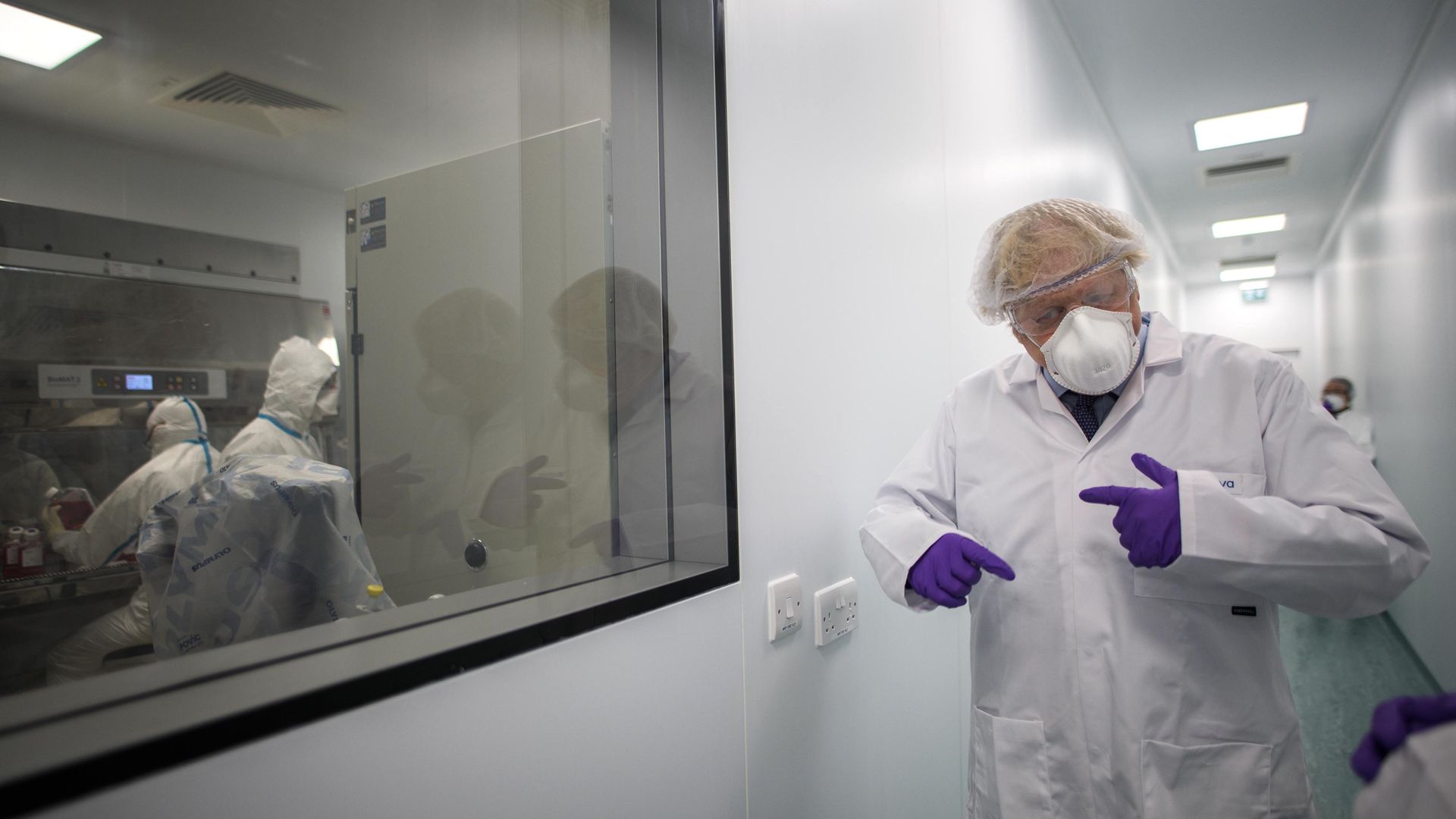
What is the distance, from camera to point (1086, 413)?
1.26 metres

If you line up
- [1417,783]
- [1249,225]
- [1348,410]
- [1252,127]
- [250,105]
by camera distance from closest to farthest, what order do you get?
1. [1417,783]
2. [250,105]
3. [1252,127]
4. [1348,410]
5. [1249,225]

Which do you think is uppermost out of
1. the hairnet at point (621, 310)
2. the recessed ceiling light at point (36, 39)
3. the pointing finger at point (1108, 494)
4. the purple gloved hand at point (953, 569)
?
the recessed ceiling light at point (36, 39)

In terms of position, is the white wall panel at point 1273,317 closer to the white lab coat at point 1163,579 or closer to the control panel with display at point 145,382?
the white lab coat at point 1163,579

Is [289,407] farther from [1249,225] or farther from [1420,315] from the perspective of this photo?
[1249,225]

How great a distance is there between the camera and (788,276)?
1267 mm

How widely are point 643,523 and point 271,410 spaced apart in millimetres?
785

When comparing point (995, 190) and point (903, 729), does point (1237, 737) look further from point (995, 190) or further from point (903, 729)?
point (995, 190)

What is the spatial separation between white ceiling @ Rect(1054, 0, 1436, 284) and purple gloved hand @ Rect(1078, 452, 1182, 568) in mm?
2611

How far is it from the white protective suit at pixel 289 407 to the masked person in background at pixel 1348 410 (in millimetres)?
4694

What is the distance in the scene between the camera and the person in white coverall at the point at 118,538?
920 millimetres

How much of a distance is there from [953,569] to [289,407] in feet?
4.25

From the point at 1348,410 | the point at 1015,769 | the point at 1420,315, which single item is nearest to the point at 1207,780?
the point at 1015,769

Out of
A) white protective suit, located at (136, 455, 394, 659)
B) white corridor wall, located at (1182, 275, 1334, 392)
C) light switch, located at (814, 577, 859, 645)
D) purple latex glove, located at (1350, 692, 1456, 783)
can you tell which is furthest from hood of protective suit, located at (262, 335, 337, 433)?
white corridor wall, located at (1182, 275, 1334, 392)

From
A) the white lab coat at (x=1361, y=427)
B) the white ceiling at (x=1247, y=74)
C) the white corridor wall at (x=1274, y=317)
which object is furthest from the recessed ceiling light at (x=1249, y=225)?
the white lab coat at (x=1361, y=427)
